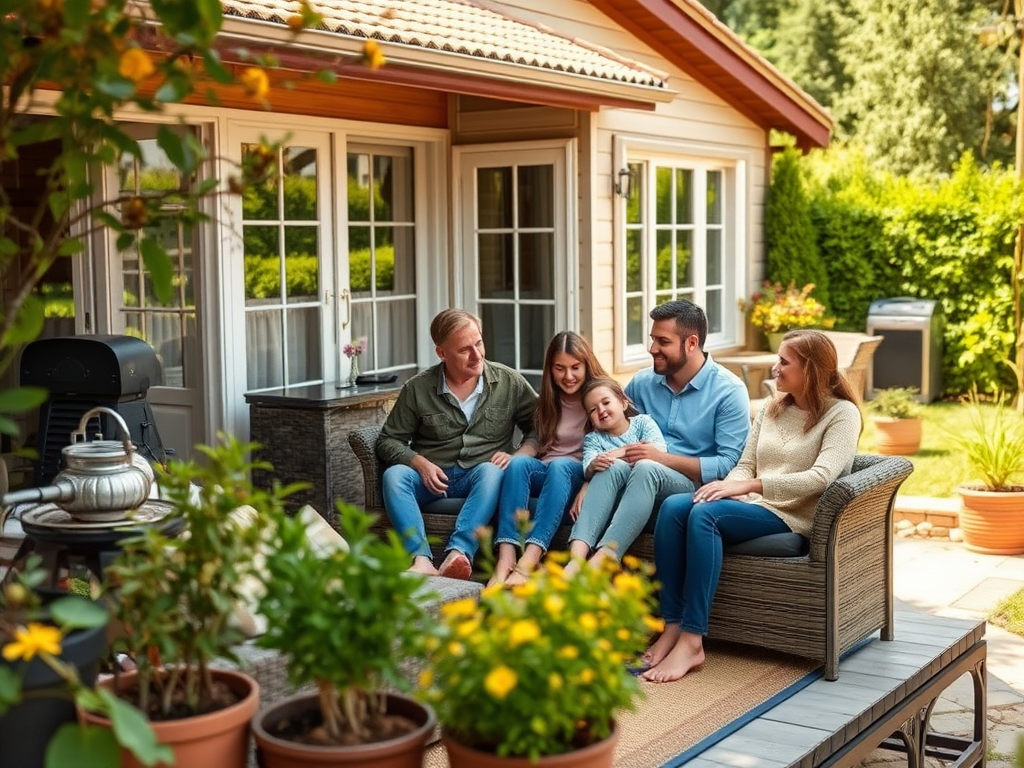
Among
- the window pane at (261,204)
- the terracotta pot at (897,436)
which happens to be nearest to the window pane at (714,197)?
the terracotta pot at (897,436)

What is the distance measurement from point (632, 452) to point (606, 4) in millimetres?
5152

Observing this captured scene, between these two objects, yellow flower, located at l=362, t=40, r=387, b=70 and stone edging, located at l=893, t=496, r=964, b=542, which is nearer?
yellow flower, located at l=362, t=40, r=387, b=70

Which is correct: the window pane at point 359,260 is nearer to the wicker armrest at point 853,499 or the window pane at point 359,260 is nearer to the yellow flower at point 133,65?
the wicker armrest at point 853,499

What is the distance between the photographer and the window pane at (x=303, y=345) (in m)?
6.82

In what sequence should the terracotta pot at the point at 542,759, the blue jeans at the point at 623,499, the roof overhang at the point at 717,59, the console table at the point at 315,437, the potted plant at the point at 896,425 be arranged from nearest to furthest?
the terracotta pot at the point at 542,759, the blue jeans at the point at 623,499, the console table at the point at 315,437, the roof overhang at the point at 717,59, the potted plant at the point at 896,425

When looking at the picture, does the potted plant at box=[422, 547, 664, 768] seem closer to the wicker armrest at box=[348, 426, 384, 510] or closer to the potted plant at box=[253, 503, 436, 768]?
the potted plant at box=[253, 503, 436, 768]

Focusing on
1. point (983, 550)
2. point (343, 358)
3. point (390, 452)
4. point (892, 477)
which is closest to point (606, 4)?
point (343, 358)

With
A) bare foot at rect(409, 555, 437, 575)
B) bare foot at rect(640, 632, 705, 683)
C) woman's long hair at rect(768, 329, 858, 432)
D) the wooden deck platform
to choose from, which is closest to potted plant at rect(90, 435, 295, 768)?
the wooden deck platform

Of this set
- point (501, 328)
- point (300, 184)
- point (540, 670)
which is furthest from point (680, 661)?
point (501, 328)

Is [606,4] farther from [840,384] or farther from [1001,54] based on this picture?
[1001,54]

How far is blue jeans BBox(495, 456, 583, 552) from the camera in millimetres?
4344

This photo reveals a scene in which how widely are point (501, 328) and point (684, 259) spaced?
6.76 feet

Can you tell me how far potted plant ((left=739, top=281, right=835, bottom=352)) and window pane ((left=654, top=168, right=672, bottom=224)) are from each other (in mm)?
1373

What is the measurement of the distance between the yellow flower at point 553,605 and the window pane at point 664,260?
7155mm
